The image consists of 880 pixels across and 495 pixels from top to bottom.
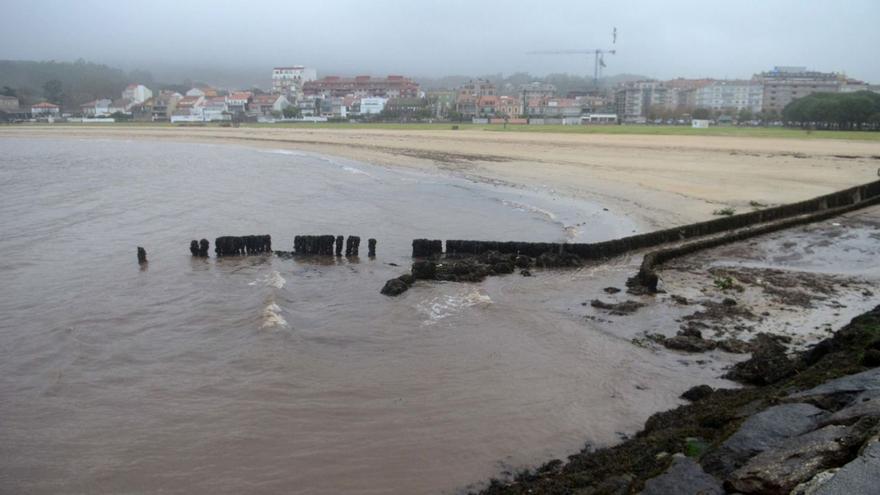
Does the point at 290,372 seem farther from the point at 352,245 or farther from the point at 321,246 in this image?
the point at 321,246

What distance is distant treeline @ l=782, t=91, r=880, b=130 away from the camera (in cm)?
8838

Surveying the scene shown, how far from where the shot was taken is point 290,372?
38.7 feet

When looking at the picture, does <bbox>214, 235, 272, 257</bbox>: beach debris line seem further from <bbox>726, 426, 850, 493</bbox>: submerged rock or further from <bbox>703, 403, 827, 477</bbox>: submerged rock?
<bbox>726, 426, 850, 493</bbox>: submerged rock

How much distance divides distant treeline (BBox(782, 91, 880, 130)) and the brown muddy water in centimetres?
8090

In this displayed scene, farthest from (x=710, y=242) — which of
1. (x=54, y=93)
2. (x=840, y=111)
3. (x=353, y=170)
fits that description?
(x=54, y=93)

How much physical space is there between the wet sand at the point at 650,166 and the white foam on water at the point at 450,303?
11.5m

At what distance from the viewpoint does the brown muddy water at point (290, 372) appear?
8766 mm

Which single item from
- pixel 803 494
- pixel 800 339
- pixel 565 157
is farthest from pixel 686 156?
pixel 803 494

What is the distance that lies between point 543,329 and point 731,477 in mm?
8503

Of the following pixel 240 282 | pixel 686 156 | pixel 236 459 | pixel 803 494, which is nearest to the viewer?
pixel 803 494

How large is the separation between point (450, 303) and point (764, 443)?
10.1 metres

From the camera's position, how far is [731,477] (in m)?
5.64

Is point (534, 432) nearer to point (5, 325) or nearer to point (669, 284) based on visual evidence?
point (669, 284)

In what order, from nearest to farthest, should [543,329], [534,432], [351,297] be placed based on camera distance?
[534,432] < [543,329] < [351,297]
